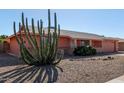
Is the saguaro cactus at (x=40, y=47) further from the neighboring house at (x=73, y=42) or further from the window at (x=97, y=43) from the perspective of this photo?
the window at (x=97, y=43)

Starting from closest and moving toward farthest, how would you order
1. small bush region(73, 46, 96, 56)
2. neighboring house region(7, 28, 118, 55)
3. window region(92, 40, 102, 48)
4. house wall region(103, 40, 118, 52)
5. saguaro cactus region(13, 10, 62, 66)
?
saguaro cactus region(13, 10, 62, 66) → small bush region(73, 46, 96, 56) → neighboring house region(7, 28, 118, 55) → window region(92, 40, 102, 48) → house wall region(103, 40, 118, 52)

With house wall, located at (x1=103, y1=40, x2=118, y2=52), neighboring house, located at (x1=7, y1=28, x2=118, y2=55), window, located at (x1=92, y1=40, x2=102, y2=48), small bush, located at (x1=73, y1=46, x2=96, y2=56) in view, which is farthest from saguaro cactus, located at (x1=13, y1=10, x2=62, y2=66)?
house wall, located at (x1=103, y1=40, x2=118, y2=52)

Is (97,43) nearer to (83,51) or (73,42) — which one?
(73,42)

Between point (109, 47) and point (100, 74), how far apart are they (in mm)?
25898

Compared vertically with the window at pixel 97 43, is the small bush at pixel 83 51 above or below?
below

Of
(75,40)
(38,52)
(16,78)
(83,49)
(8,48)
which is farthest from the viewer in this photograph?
(8,48)

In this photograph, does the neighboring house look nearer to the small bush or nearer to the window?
the window

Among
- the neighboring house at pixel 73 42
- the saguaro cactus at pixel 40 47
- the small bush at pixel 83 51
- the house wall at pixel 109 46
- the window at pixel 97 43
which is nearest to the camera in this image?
the saguaro cactus at pixel 40 47

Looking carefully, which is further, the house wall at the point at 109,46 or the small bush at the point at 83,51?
the house wall at the point at 109,46

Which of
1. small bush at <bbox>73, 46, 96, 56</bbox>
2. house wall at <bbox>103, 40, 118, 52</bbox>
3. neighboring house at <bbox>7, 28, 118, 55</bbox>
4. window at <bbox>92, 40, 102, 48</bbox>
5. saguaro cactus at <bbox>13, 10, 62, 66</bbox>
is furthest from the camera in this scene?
house wall at <bbox>103, 40, 118, 52</bbox>

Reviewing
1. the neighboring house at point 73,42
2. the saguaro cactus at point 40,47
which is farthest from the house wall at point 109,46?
the saguaro cactus at point 40,47
